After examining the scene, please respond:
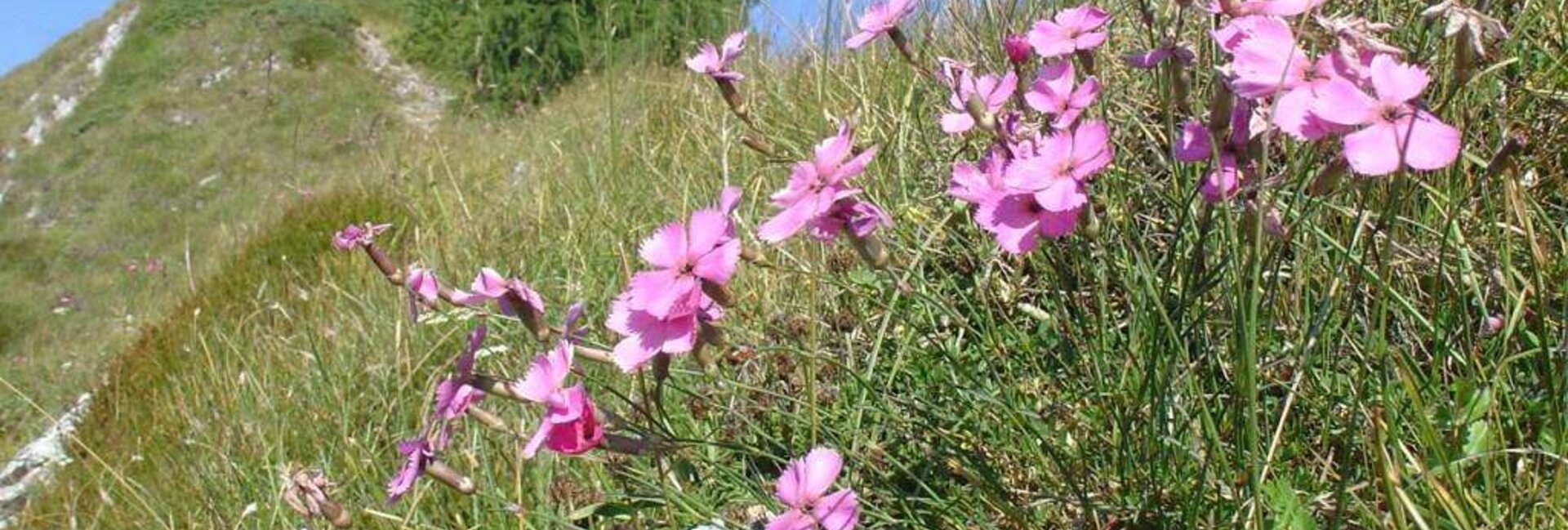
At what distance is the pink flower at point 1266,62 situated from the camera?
775 millimetres

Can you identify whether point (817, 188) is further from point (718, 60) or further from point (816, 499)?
point (718, 60)

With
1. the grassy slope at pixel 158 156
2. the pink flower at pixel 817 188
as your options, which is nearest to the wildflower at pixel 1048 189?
the pink flower at pixel 817 188

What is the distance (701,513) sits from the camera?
1.22 meters

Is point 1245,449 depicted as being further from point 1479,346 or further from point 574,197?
point 574,197

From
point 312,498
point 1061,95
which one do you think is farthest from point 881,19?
point 312,498

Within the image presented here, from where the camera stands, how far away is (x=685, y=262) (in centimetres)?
94

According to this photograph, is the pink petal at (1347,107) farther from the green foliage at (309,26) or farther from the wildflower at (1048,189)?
the green foliage at (309,26)

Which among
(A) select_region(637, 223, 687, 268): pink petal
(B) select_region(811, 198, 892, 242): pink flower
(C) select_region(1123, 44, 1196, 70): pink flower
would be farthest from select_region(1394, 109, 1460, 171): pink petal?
(A) select_region(637, 223, 687, 268): pink petal

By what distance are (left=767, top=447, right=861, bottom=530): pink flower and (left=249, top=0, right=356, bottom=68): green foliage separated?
2236cm

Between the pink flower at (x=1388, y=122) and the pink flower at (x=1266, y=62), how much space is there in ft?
0.08

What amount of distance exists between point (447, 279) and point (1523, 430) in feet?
8.54

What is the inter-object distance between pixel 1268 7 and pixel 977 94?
319 mm

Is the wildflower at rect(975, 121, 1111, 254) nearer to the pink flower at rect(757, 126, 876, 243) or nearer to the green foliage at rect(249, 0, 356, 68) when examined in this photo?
the pink flower at rect(757, 126, 876, 243)

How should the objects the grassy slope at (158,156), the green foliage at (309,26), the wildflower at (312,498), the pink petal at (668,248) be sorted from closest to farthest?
the pink petal at (668,248) → the wildflower at (312,498) → the grassy slope at (158,156) → the green foliage at (309,26)
